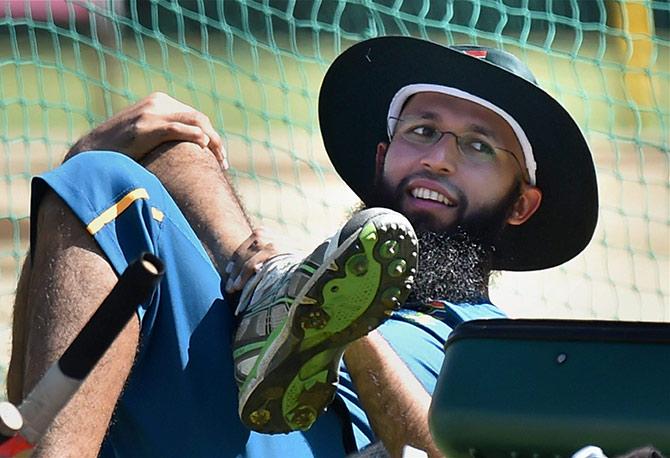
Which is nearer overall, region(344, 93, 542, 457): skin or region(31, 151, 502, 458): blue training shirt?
region(31, 151, 502, 458): blue training shirt

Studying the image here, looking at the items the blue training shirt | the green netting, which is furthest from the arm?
the green netting

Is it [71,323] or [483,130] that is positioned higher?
[71,323]

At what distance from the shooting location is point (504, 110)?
285cm

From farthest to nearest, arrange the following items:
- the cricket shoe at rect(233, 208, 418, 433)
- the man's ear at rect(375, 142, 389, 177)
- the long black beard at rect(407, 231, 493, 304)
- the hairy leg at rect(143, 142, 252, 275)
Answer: the man's ear at rect(375, 142, 389, 177)
the long black beard at rect(407, 231, 493, 304)
the hairy leg at rect(143, 142, 252, 275)
the cricket shoe at rect(233, 208, 418, 433)

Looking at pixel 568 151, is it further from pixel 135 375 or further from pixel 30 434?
pixel 30 434

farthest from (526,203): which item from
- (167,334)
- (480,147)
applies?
(167,334)

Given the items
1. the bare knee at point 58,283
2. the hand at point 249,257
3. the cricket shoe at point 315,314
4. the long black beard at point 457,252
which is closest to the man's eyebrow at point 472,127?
the long black beard at point 457,252

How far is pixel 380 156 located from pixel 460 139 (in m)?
0.23

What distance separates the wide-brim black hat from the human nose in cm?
12

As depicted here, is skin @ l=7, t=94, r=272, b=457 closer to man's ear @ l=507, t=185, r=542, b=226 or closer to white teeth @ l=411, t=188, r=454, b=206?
white teeth @ l=411, t=188, r=454, b=206

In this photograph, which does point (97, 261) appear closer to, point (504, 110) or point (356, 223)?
point (356, 223)

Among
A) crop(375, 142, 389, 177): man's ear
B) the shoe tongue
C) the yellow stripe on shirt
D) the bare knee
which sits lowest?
crop(375, 142, 389, 177): man's ear

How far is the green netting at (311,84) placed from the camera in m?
4.53

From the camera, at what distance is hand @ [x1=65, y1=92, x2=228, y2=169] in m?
2.46
